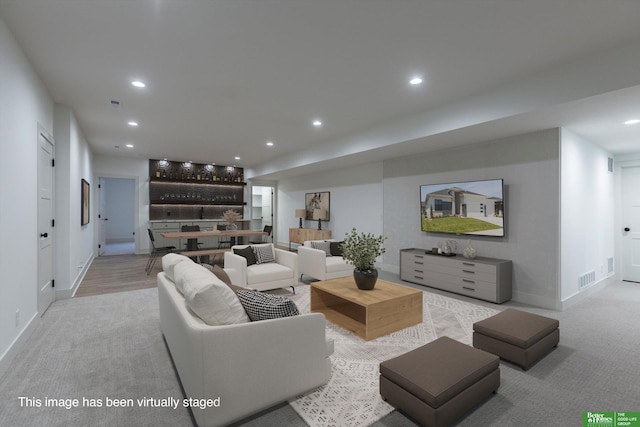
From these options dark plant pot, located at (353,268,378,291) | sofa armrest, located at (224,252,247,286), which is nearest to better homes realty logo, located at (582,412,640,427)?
dark plant pot, located at (353,268,378,291)

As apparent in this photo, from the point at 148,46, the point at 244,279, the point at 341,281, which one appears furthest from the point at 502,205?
the point at 148,46

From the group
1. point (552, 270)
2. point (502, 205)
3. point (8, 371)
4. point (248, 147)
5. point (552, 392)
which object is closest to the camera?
point (552, 392)

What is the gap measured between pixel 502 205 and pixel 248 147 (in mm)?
5559

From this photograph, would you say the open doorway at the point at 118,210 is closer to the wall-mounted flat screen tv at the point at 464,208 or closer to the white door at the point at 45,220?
the white door at the point at 45,220

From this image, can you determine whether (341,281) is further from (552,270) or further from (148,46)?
(148,46)

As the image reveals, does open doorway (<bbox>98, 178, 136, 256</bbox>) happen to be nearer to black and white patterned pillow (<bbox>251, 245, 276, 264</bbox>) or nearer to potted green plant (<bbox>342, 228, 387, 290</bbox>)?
black and white patterned pillow (<bbox>251, 245, 276, 264</bbox>)

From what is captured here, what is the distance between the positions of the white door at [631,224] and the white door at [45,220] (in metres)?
9.23

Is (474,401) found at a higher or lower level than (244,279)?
lower

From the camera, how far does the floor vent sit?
14.5 feet

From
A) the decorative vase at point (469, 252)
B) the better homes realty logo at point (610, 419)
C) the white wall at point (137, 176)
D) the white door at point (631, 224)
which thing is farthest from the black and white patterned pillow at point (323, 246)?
the white wall at point (137, 176)

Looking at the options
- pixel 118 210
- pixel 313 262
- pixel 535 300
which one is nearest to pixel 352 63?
pixel 313 262

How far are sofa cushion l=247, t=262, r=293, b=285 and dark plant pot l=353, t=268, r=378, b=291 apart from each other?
4.76 ft

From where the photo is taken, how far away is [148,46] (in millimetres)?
2787

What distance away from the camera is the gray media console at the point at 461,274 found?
4227 millimetres
